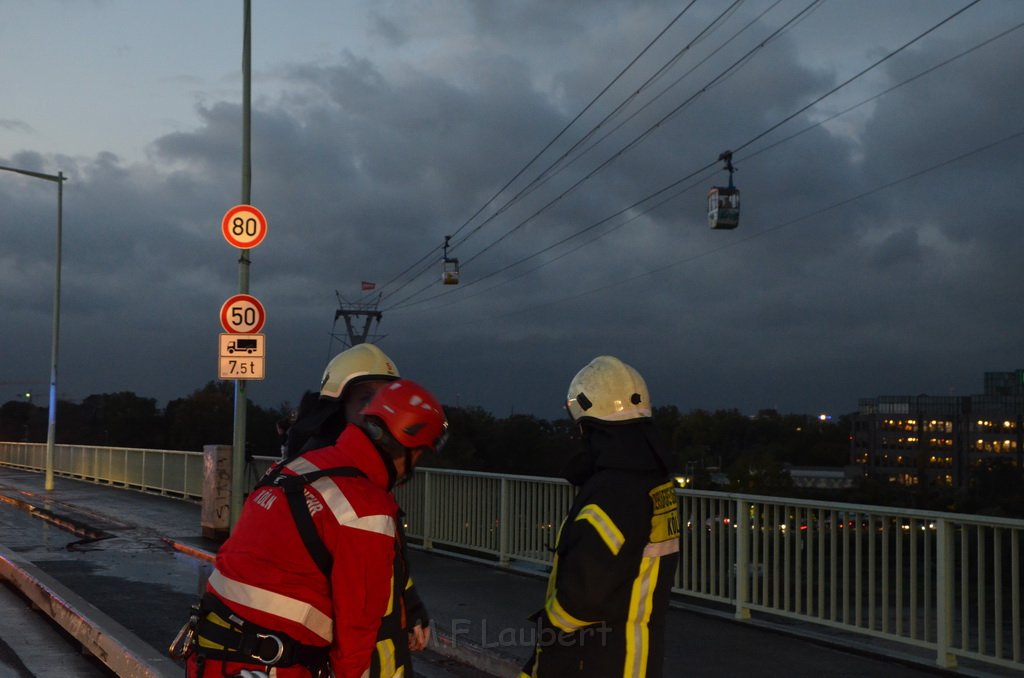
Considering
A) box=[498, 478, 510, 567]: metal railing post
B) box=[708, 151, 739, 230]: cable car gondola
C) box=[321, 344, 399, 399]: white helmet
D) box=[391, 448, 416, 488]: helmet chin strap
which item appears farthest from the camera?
box=[708, 151, 739, 230]: cable car gondola

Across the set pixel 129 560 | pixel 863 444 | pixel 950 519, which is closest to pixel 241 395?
pixel 129 560

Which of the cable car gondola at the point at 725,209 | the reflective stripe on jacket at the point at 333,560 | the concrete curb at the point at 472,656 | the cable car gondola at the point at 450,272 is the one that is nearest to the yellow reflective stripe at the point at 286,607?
the reflective stripe on jacket at the point at 333,560

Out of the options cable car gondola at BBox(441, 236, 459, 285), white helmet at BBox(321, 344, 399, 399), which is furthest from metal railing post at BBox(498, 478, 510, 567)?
cable car gondola at BBox(441, 236, 459, 285)

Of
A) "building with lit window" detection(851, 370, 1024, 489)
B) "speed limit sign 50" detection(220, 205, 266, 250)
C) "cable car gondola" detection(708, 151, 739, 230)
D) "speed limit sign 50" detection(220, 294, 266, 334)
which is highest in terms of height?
"cable car gondola" detection(708, 151, 739, 230)

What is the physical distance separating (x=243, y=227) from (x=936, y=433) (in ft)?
587

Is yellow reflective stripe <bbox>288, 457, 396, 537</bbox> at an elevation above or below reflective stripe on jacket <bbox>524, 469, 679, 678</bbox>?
above

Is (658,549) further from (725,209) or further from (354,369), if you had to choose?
(725,209)

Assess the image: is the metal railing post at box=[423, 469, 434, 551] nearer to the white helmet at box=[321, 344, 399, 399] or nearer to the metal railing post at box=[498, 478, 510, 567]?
the metal railing post at box=[498, 478, 510, 567]

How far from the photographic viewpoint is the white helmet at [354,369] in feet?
16.9

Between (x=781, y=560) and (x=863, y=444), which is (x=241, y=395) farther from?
(x=863, y=444)

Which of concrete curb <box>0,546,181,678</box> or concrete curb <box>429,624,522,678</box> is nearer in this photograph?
concrete curb <box>0,546,181,678</box>

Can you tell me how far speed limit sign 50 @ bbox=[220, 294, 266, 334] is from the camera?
44.5 feet

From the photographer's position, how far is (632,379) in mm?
3594

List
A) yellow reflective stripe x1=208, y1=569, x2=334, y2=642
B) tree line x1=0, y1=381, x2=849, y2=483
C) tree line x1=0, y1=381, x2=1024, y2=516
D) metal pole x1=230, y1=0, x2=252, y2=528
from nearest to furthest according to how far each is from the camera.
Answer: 1. yellow reflective stripe x1=208, y1=569, x2=334, y2=642
2. metal pole x1=230, y1=0, x2=252, y2=528
3. tree line x1=0, y1=381, x2=1024, y2=516
4. tree line x1=0, y1=381, x2=849, y2=483
